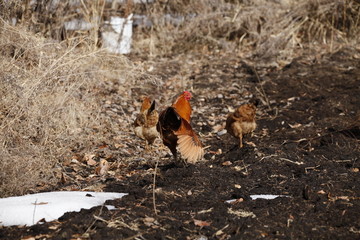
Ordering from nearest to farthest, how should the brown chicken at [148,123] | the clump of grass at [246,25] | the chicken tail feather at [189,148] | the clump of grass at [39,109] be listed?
the chicken tail feather at [189,148] → the clump of grass at [39,109] → the brown chicken at [148,123] → the clump of grass at [246,25]

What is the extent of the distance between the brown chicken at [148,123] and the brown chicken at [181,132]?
474 millimetres

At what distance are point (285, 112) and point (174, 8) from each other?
15.2 ft

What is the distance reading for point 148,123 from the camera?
21.4 ft

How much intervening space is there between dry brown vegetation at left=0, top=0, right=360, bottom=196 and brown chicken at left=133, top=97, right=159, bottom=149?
645 millimetres

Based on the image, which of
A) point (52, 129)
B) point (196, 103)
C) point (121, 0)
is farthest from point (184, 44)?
point (52, 129)

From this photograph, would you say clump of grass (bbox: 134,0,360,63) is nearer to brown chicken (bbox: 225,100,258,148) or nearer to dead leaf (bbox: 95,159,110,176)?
brown chicken (bbox: 225,100,258,148)

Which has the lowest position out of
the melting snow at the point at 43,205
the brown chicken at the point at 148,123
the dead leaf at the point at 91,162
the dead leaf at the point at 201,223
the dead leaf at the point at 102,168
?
the dead leaf at the point at 91,162

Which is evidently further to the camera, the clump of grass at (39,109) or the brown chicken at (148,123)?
the brown chicken at (148,123)

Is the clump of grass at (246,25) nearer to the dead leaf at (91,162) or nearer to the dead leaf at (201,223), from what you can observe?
the dead leaf at (91,162)

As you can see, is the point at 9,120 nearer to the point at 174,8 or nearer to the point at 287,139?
the point at 287,139

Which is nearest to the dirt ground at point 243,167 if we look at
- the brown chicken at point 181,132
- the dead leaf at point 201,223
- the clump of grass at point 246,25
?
the dead leaf at point 201,223

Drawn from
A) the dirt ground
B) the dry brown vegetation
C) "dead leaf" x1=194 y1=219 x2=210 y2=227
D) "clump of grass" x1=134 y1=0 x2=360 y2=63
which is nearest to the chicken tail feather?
the dirt ground

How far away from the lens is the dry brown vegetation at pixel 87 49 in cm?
593

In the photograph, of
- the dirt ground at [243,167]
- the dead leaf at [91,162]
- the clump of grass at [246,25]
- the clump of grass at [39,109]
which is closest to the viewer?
the dirt ground at [243,167]
